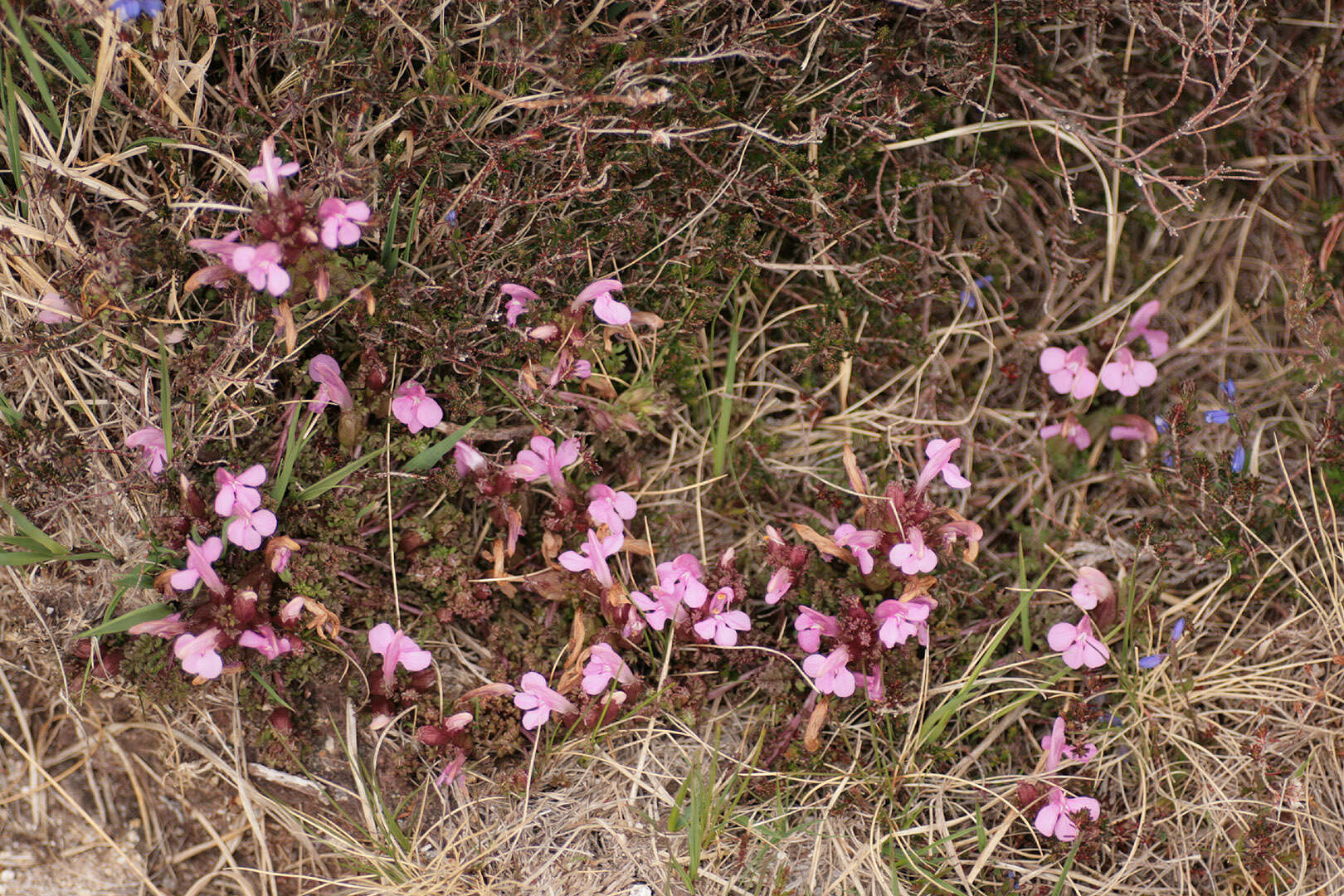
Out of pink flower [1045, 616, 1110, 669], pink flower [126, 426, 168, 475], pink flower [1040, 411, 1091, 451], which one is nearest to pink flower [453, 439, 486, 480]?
pink flower [126, 426, 168, 475]

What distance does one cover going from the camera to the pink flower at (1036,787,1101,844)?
308 centimetres

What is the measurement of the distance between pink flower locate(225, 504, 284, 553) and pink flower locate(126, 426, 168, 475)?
29 cm

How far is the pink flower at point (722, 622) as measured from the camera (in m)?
3.04

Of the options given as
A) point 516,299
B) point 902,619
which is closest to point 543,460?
point 516,299

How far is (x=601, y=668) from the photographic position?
9.89ft

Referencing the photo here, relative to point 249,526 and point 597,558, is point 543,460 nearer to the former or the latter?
point 597,558

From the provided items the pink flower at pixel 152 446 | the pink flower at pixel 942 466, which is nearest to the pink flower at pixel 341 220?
the pink flower at pixel 152 446

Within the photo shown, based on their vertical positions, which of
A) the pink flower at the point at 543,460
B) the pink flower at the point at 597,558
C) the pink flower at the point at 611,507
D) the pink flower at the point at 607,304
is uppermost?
the pink flower at the point at 607,304

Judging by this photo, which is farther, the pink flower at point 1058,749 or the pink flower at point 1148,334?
the pink flower at point 1148,334

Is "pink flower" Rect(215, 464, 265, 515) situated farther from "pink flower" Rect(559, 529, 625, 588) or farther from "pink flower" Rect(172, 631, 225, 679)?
"pink flower" Rect(559, 529, 625, 588)

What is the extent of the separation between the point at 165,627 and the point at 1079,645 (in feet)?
9.73

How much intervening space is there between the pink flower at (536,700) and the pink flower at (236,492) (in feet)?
3.04

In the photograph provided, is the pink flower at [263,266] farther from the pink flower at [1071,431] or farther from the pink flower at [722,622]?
the pink flower at [1071,431]

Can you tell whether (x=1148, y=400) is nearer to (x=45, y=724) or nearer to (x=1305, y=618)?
(x=1305, y=618)
